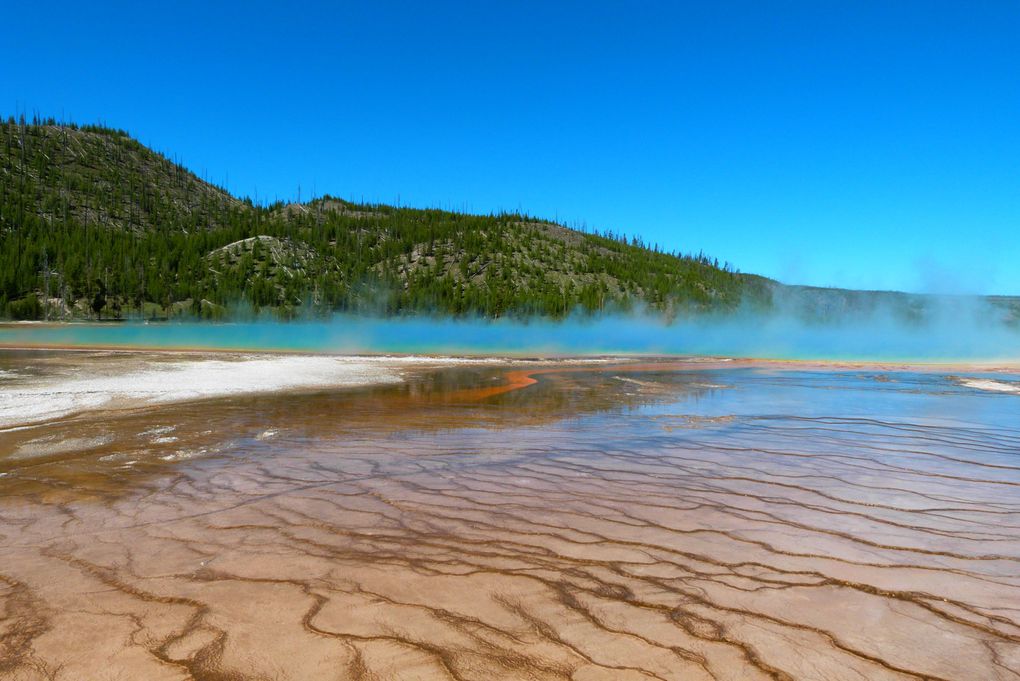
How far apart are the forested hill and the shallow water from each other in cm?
10884

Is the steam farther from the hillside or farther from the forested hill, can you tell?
the forested hill

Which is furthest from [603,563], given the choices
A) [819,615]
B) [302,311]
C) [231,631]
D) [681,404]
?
[302,311]

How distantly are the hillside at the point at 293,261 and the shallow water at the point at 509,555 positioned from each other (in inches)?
4269

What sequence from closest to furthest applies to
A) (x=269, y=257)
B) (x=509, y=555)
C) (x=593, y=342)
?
(x=509, y=555), (x=593, y=342), (x=269, y=257)

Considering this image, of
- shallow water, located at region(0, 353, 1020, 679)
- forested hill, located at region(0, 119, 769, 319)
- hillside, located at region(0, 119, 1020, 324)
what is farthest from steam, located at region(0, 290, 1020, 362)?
forested hill, located at region(0, 119, 769, 319)

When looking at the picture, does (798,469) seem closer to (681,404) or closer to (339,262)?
(681,404)

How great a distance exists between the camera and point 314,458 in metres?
8.53

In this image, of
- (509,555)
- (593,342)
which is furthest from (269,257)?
(509,555)

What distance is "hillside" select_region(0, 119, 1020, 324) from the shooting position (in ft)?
360

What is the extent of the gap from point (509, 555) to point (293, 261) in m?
144

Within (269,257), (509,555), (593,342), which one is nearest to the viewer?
(509,555)

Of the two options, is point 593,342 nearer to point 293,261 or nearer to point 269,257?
point 293,261

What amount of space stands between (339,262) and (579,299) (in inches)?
2289

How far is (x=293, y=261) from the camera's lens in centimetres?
13838
